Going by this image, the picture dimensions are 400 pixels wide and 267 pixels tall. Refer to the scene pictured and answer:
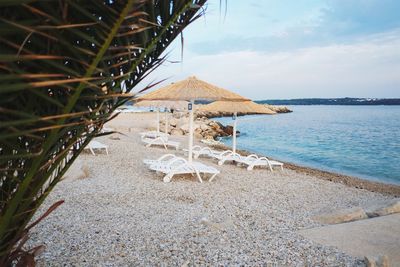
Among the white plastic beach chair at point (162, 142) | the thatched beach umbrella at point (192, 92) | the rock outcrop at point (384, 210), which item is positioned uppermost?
the thatched beach umbrella at point (192, 92)

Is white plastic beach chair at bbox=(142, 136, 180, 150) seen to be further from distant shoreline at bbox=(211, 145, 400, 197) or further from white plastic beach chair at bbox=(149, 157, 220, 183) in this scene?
white plastic beach chair at bbox=(149, 157, 220, 183)

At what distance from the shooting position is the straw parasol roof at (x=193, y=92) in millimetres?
9289

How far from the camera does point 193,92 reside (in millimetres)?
9391

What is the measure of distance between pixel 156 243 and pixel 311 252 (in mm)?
1975

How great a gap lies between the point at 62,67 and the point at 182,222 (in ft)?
15.0

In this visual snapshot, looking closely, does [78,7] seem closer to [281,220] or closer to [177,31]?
[177,31]

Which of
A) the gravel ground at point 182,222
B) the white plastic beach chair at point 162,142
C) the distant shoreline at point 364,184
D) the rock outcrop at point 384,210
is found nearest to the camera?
the gravel ground at point 182,222

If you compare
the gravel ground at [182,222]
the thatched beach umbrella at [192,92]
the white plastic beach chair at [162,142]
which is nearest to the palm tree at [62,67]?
the gravel ground at [182,222]

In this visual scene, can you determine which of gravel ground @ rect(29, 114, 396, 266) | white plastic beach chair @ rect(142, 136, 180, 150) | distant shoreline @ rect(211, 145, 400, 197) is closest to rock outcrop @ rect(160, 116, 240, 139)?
white plastic beach chair @ rect(142, 136, 180, 150)

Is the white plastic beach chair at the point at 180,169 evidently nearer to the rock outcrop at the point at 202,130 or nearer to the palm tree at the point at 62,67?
the palm tree at the point at 62,67

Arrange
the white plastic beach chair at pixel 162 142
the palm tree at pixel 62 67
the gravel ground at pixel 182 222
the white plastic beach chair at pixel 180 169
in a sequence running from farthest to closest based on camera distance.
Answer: the white plastic beach chair at pixel 162 142, the white plastic beach chair at pixel 180 169, the gravel ground at pixel 182 222, the palm tree at pixel 62 67

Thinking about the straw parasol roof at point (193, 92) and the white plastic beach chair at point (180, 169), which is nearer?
the white plastic beach chair at point (180, 169)

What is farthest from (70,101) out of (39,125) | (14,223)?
(14,223)

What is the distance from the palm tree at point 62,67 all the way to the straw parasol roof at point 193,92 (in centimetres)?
770
